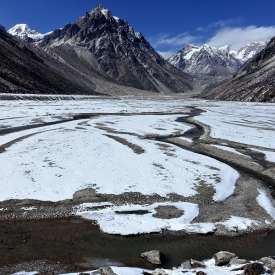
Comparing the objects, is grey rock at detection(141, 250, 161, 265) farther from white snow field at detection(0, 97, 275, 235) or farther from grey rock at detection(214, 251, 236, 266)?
white snow field at detection(0, 97, 275, 235)

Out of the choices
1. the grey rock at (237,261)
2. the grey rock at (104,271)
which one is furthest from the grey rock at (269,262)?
the grey rock at (104,271)

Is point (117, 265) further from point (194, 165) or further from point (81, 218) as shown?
point (194, 165)

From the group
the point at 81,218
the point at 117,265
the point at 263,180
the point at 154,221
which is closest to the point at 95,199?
the point at 81,218

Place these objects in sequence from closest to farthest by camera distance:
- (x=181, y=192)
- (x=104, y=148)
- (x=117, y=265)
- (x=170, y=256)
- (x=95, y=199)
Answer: (x=117, y=265), (x=170, y=256), (x=95, y=199), (x=181, y=192), (x=104, y=148)

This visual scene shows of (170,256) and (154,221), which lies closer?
(170,256)

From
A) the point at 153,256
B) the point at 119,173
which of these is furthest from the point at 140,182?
the point at 153,256

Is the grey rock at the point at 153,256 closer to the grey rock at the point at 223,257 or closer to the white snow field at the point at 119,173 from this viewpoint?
the grey rock at the point at 223,257
